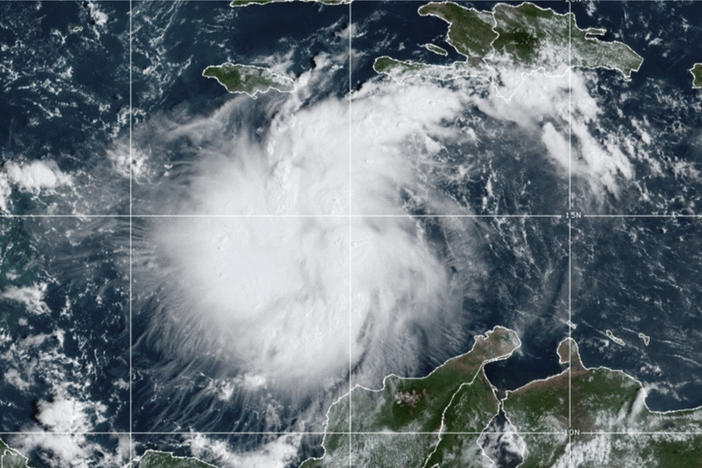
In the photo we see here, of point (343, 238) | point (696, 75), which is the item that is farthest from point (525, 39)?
point (343, 238)

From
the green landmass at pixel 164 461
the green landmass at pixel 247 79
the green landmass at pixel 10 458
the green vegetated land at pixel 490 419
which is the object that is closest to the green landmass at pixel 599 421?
the green vegetated land at pixel 490 419

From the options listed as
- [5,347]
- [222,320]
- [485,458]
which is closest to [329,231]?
[222,320]

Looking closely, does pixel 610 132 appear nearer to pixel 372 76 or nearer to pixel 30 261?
pixel 372 76

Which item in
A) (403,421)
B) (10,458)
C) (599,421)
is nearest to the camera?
(10,458)

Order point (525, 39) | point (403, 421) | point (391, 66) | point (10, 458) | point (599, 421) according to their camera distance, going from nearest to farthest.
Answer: point (10, 458) < point (403, 421) < point (599, 421) < point (391, 66) < point (525, 39)

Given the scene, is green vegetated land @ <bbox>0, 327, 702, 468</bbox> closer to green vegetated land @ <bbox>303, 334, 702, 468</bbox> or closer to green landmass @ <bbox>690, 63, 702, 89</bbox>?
green vegetated land @ <bbox>303, 334, 702, 468</bbox>

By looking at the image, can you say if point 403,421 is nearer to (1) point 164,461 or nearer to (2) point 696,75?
(1) point 164,461

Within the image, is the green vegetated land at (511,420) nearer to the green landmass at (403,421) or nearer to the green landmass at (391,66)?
the green landmass at (403,421)
